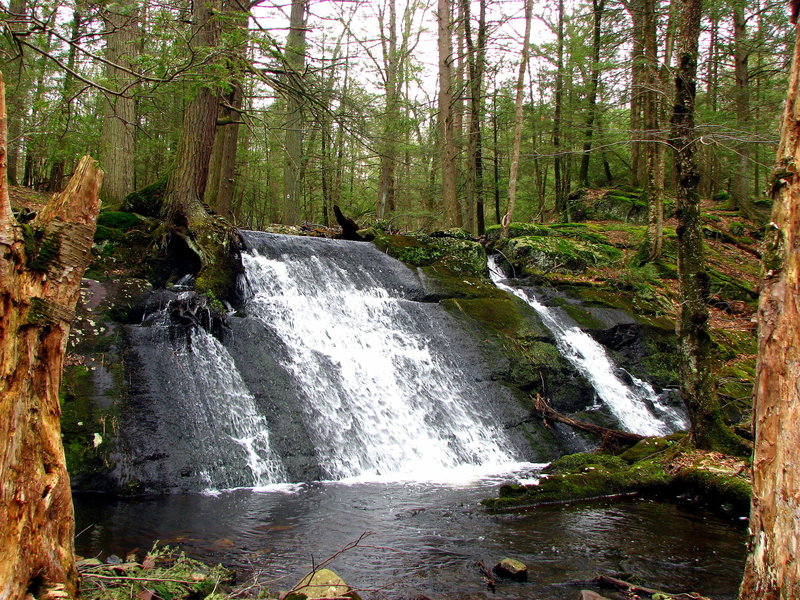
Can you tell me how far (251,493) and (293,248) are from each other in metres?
6.29

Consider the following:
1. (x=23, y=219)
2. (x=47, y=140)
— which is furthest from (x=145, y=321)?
(x=23, y=219)

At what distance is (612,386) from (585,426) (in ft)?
5.43

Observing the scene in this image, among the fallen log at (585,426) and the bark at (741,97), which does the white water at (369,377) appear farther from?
the bark at (741,97)

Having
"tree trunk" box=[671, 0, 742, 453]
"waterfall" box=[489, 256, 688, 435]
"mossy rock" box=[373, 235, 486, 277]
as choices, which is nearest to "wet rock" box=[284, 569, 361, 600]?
"tree trunk" box=[671, 0, 742, 453]

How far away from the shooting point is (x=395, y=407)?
8.50 m

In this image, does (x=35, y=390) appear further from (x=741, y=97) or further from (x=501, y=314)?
(x=741, y=97)

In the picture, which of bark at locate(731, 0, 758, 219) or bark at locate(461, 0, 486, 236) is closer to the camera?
bark at locate(731, 0, 758, 219)

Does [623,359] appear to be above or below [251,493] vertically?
above

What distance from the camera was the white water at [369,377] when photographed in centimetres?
768

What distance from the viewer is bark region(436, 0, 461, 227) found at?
1542 cm

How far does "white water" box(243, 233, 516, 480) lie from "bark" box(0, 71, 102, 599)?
189 inches

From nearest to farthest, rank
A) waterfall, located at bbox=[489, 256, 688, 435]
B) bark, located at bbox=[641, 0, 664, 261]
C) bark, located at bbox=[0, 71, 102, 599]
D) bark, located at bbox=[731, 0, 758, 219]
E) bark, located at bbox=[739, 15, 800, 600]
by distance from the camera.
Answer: bark, located at bbox=[0, 71, 102, 599] < bark, located at bbox=[739, 15, 800, 600] < waterfall, located at bbox=[489, 256, 688, 435] < bark, located at bbox=[641, 0, 664, 261] < bark, located at bbox=[731, 0, 758, 219]

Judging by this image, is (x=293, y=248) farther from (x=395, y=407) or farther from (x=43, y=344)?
(x=43, y=344)

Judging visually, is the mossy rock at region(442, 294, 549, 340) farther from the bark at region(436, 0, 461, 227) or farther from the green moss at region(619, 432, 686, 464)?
the bark at region(436, 0, 461, 227)
